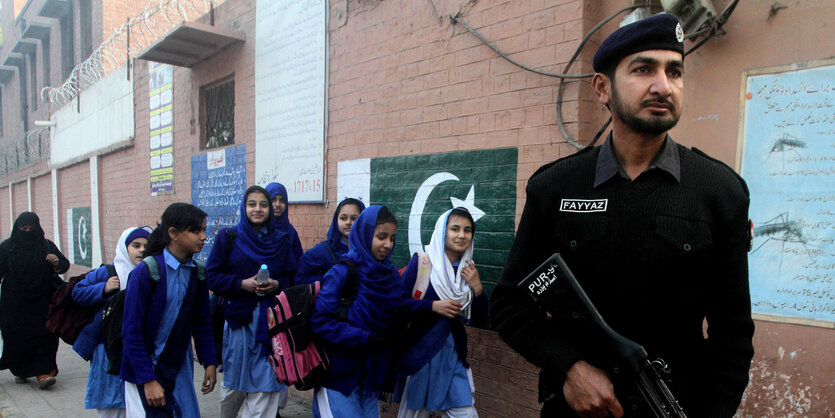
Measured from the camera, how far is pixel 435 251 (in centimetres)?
338

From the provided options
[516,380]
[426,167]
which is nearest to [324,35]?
[426,167]

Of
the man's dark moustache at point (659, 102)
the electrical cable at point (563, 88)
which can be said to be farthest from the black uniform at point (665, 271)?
the electrical cable at point (563, 88)

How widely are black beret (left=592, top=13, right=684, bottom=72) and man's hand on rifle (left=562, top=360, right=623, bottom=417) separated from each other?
2.65 feet

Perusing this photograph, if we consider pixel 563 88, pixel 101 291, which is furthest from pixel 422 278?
pixel 101 291

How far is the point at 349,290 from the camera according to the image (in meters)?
2.93

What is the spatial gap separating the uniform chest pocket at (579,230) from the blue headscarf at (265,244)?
312 centimetres

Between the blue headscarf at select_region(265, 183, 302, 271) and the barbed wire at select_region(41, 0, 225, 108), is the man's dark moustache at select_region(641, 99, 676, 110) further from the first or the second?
the barbed wire at select_region(41, 0, 225, 108)

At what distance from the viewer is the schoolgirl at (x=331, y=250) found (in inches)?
152

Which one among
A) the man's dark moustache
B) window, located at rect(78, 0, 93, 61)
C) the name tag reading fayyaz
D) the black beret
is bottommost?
the name tag reading fayyaz

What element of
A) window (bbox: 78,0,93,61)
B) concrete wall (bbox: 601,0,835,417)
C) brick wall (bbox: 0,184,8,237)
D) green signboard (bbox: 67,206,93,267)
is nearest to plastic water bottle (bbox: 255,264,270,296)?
concrete wall (bbox: 601,0,835,417)

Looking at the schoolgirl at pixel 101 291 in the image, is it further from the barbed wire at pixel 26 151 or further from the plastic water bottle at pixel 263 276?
the barbed wire at pixel 26 151

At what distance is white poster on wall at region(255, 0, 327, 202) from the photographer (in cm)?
544

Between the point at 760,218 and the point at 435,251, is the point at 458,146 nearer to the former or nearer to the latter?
the point at 435,251

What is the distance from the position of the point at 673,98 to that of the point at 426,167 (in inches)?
116
